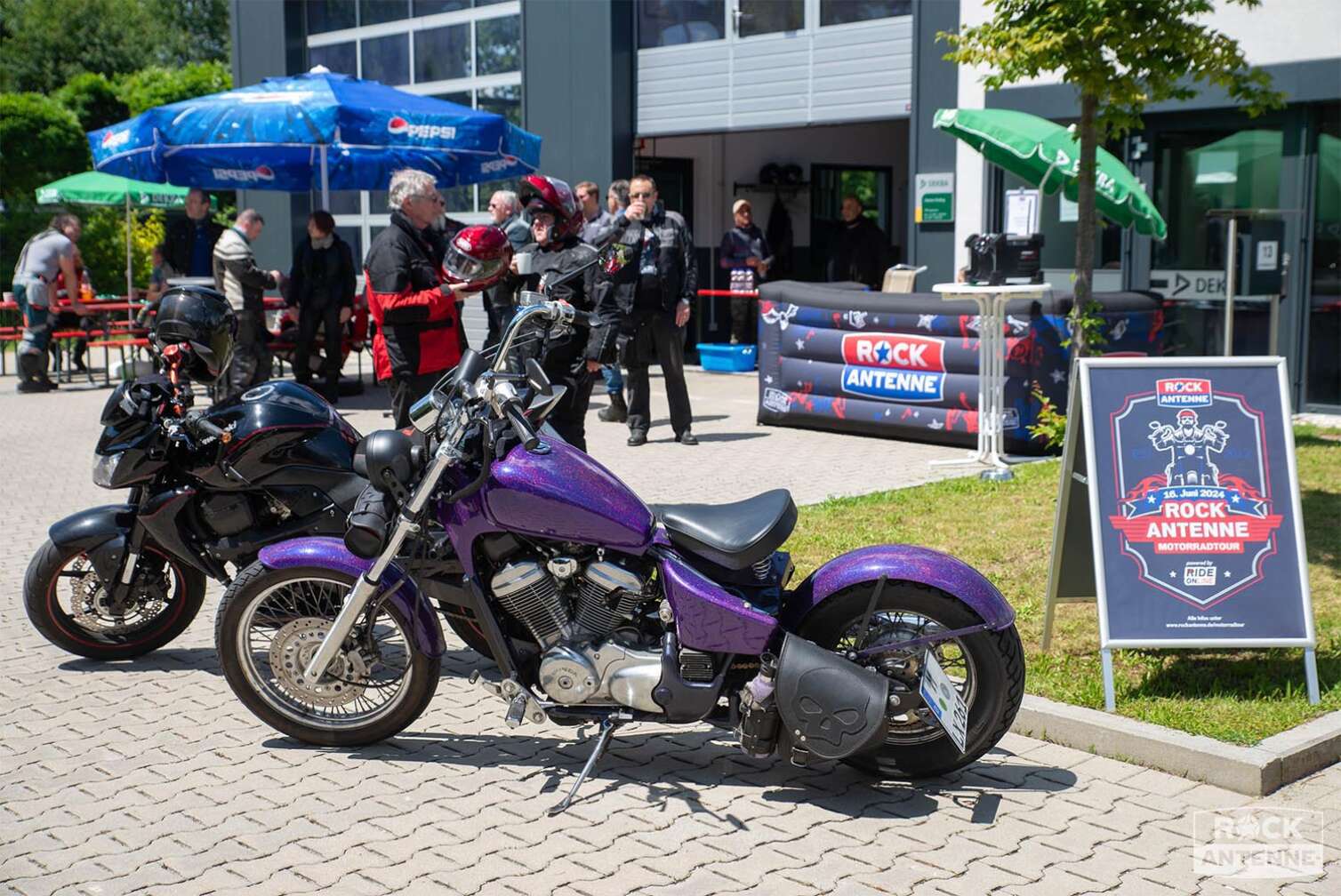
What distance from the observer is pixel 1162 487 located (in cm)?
508

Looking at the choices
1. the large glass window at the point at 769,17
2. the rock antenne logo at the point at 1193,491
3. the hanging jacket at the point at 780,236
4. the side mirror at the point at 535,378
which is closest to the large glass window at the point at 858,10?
the large glass window at the point at 769,17

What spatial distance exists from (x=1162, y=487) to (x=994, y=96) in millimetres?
9049

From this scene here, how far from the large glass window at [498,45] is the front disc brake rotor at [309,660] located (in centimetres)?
1446

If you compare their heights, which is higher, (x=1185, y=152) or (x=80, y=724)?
(x=1185, y=152)

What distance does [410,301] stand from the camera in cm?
713

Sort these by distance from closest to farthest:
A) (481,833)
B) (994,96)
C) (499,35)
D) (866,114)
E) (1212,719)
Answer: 1. (481,833)
2. (1212,719)
3. (994,96)
4. (866,114)
5. (499,35)

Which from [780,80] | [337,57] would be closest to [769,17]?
[780,80]

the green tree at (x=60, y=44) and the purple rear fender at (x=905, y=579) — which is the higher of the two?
the green tree at (x=60, y=44)

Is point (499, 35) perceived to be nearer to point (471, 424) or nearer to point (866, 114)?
point (866, 114)

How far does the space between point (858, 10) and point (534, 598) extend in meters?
11.8

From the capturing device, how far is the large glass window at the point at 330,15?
2098 centimetres

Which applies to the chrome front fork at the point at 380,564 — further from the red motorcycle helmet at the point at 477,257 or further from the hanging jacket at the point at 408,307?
the hanging jacket at the point at 408,307

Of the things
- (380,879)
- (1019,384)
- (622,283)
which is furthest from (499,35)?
(380,879)

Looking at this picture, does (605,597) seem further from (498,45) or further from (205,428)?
(498,45)
